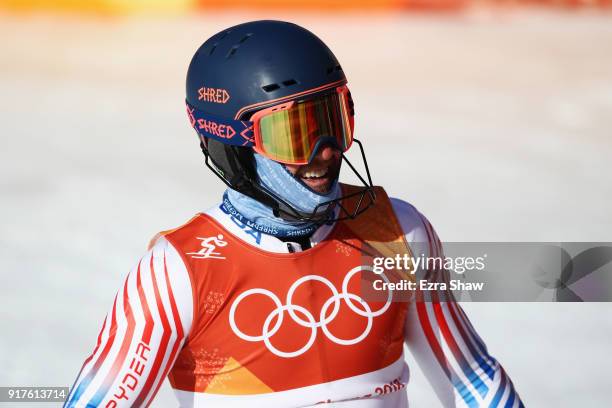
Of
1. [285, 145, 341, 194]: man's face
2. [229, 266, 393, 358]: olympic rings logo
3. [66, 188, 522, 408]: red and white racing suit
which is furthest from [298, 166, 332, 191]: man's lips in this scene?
[229, 266, 393, 358]: olympic rings logo

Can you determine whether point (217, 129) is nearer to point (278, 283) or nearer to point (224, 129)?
point (224, 129)

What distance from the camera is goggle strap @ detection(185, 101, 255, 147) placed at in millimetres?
3012

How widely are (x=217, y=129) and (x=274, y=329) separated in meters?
0.55

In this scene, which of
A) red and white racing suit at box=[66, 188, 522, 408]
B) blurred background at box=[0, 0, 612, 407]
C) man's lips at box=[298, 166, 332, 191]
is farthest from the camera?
blurred background at box=[0, 0, 612, 407]

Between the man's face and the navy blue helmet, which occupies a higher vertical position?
the navy blue helmet

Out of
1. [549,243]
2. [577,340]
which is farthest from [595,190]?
[577,340]

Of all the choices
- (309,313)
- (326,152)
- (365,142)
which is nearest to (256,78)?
(326,152)

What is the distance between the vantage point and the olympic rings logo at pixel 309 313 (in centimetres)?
289

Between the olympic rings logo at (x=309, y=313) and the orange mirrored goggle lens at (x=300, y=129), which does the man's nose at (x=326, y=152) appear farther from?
the olympic rings logo at (x=309, y=313)

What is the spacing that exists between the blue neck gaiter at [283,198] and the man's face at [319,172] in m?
0.02

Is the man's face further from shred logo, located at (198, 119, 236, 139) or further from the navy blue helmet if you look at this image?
shred logo, located at (198, 119, 236, 139)

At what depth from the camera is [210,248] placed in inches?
114

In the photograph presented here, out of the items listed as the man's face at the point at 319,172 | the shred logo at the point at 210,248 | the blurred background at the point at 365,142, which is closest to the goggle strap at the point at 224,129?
the man's face at the point at 319,172

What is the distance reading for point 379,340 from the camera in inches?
A: 117
